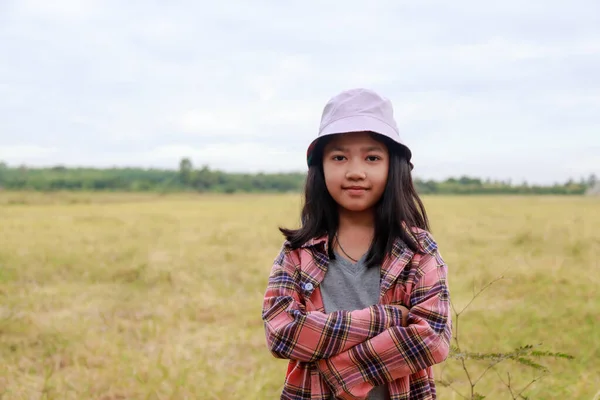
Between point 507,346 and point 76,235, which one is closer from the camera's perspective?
point 507,346

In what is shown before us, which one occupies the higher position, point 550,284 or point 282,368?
point 550,284

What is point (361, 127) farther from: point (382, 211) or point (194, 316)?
point (194, 316)

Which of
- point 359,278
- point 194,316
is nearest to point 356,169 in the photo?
point 359,278

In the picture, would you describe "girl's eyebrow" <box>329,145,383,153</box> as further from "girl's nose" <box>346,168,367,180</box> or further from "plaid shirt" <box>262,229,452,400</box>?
"plaid shirt" <box>262,229,452,400</box>

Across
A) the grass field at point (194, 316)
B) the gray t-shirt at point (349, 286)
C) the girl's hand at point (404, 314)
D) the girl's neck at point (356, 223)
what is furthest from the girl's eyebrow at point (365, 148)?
the grass field at point (194, 316)

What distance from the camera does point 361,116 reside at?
1.48 meters

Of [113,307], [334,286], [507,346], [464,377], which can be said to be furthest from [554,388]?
[113,307]

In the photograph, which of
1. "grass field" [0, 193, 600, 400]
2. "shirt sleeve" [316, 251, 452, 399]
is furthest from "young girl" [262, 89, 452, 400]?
"grass field" [0, 193, 600, 400]

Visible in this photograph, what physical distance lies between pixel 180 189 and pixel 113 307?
4382cm

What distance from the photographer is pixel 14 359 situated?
3.47 meters

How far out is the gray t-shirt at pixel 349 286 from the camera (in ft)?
4.91

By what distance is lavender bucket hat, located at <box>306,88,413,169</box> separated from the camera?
1463 mm

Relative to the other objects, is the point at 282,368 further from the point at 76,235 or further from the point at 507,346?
the point at 76,235

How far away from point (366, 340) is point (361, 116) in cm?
61
